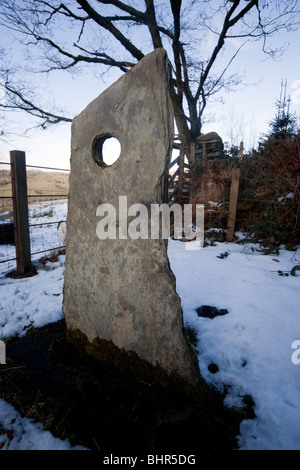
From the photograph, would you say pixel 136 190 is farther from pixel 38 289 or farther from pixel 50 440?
pixel 38 289

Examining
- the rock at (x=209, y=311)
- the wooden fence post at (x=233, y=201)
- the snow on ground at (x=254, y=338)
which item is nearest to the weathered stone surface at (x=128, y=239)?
the snow on ground at (x=254, y=338)

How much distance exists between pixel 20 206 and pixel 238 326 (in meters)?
3.16

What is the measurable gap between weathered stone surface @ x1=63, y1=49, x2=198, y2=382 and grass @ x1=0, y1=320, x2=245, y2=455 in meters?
0.14

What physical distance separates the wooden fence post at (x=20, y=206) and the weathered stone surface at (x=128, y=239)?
189 centimetres

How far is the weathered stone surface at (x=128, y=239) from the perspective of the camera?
125 centimetres

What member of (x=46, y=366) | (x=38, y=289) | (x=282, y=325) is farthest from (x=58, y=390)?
(x=282, y=325)

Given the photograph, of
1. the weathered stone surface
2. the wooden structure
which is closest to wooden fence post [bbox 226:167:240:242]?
the weathered stone surface

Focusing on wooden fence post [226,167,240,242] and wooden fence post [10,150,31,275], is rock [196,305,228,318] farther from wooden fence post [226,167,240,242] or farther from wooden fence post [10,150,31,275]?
wooden fence post [226,167,240,242]

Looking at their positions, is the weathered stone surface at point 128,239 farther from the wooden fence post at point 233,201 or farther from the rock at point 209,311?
the wooden fence post at point 233,201

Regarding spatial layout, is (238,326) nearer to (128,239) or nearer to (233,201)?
(128,239)

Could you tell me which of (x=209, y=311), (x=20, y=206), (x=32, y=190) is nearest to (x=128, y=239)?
(x=209, y=311)

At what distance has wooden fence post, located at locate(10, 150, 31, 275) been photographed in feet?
10.0

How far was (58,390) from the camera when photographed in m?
1.39

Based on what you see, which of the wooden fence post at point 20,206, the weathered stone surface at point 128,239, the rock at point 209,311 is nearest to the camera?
the weathered stone surface at point 128,239
